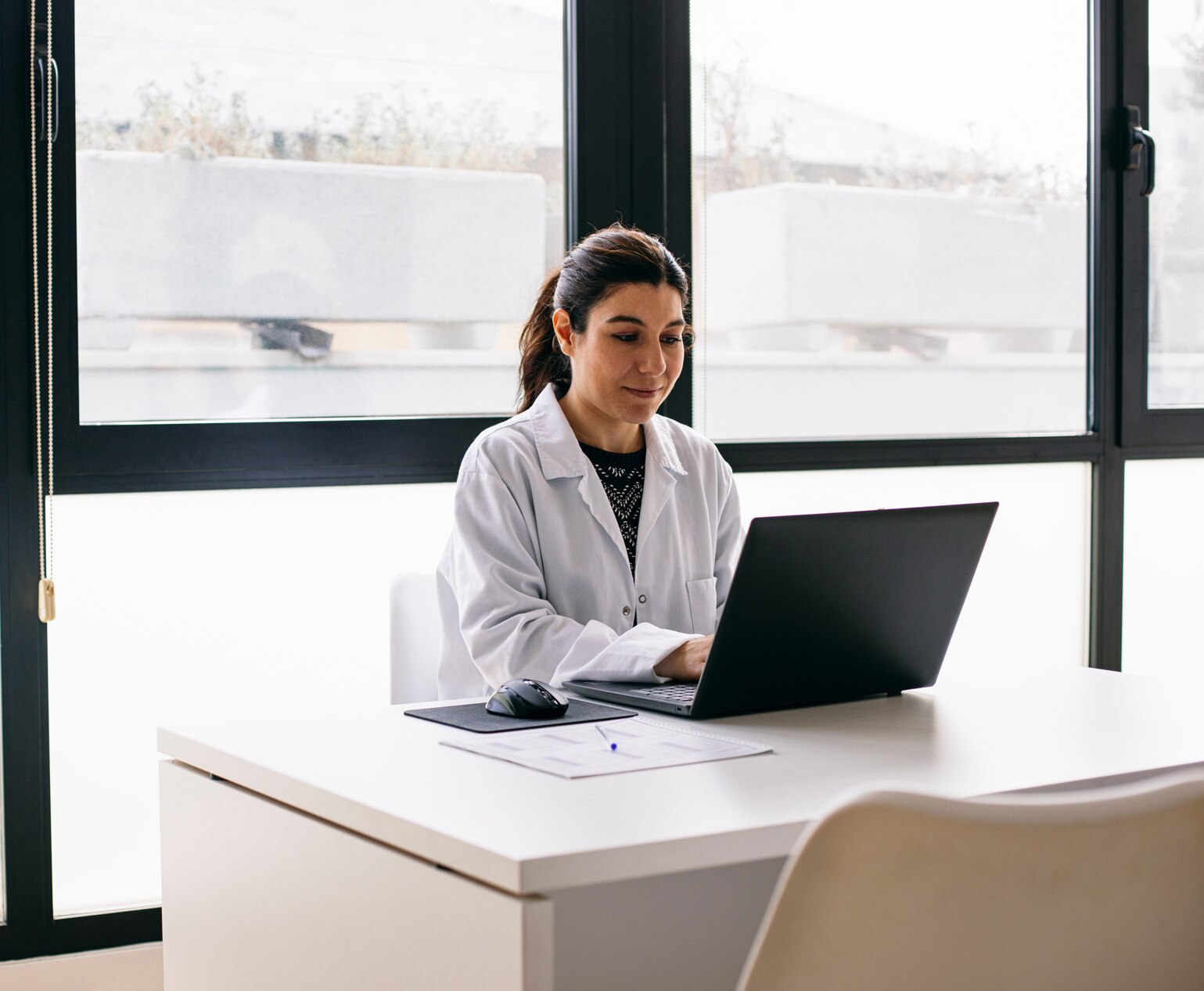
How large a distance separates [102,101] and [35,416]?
56 centimetres

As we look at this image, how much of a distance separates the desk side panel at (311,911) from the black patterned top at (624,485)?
0.86 meters

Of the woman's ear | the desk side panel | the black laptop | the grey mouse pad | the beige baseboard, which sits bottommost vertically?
the beige baseboard

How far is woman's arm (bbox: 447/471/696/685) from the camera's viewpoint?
5.78 feet

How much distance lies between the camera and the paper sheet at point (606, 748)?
51.8 inches

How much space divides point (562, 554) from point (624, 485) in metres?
0.19

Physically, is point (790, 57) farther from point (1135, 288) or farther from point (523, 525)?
point (523, 525)

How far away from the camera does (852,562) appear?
1.53 metres

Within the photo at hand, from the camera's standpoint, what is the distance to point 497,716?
1.58 meters

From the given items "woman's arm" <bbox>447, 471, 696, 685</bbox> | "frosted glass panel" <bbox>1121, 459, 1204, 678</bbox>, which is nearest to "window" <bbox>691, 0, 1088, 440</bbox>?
"frosted glass panel" <bbox>1121, 459, 1204, 678</bbox>

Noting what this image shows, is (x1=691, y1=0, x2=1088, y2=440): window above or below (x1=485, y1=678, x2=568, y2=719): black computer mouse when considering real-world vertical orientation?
above

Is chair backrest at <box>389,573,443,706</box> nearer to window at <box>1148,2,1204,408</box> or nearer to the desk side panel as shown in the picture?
the desk side panel

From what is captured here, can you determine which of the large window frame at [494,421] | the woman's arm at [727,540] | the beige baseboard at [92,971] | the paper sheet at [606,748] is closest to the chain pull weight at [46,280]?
the large window frame at [494,421]

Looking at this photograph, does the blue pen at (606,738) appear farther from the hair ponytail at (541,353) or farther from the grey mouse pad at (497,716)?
the hair ponytail at (541,353)

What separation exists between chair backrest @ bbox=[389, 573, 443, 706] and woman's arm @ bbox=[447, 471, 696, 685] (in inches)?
3.1
